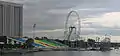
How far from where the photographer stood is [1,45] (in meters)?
199

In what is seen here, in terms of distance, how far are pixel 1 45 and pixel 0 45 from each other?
1.20 metres

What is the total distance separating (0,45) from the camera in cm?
19812
